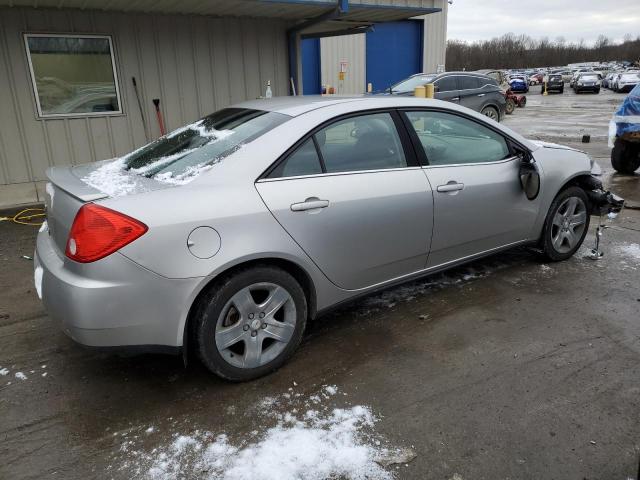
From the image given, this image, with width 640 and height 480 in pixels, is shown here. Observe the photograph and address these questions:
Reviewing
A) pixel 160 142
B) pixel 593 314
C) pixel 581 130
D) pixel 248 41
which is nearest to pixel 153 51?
pixel 248 41

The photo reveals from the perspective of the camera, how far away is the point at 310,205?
2941 millimetres

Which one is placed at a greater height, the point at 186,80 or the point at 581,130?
the point at 186,80

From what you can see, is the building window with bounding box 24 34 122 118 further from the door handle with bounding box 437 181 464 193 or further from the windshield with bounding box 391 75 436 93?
the windshield with bounding box 391 75 436 93

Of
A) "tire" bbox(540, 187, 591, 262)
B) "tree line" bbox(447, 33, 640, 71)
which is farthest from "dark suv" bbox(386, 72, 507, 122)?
"tree line" bbox(447, 33, 640, 71)

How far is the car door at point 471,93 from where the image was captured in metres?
14.6

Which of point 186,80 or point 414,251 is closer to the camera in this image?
point 414,251

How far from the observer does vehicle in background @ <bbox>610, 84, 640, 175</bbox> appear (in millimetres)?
7949

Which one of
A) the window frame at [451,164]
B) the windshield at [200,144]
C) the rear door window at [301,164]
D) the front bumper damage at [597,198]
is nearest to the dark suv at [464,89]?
the front bumper damage at [597,198]

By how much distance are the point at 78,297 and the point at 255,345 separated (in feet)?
3.17

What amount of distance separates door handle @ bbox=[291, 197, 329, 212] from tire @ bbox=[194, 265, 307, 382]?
0.36 metres

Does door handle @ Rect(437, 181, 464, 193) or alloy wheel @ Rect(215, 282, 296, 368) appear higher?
door handle @ Rect(437, 181, 464, 193)

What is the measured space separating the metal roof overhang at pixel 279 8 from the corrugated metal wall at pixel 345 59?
5.98 metres

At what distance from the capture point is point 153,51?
760 cm

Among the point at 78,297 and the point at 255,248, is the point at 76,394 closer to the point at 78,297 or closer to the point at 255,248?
the point at 78,297
